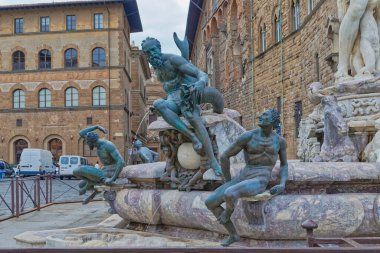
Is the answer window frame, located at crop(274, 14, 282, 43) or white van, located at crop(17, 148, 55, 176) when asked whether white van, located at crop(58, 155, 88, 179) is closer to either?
white van, located at crop(17, 148, 55, 176)

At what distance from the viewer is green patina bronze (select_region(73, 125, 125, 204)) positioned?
659cm

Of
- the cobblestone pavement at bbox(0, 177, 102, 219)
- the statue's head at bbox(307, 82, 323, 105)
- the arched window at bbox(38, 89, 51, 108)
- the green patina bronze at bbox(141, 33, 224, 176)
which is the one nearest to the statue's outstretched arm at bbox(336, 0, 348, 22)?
the statue's head at bbox(307, 82, 323, 105)

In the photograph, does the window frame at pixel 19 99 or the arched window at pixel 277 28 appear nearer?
the arched window at pixel 277 28

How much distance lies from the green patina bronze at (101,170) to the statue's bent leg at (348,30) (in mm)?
3231

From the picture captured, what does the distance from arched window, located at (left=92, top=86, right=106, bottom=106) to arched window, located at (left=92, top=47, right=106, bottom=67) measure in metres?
1.90

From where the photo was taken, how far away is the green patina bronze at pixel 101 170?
659cm

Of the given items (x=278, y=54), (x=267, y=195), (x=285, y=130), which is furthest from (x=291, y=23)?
(x=267, y=195)

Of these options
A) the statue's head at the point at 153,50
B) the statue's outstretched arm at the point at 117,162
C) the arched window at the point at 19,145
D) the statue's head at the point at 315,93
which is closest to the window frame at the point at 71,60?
the arched window at the point at 19,145

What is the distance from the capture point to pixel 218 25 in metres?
43.1

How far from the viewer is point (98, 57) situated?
143ft

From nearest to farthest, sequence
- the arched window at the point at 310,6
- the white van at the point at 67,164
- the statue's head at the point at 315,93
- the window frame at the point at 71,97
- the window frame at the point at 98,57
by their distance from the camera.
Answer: the statue's head at the point at 315,93 → the arched window at the point at 310,6 → the white van at the point at 67,164 → the window frame at the point at 98,57 → the window frame at the point at 71,97

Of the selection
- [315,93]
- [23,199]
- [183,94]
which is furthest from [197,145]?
[23,199]

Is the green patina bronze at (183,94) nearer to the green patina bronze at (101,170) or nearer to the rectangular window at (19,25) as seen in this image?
the green patina bronze at (101,170)

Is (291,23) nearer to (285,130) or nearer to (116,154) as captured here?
(285,130)
